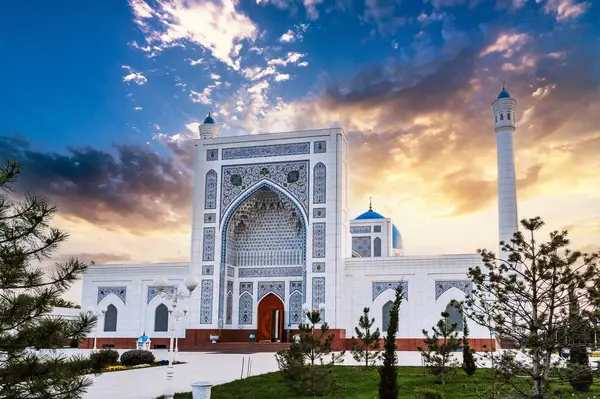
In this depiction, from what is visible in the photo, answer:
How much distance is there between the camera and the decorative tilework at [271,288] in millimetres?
22062

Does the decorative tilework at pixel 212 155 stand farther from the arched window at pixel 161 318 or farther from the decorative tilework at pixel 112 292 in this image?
the decorative tilework at pixel 112 292

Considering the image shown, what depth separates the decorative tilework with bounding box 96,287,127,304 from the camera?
22.7 metres

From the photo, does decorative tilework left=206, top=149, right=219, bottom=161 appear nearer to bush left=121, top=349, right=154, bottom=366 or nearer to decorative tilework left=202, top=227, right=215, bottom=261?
decorative tilework left=202, top=227, right=215, bottom=261

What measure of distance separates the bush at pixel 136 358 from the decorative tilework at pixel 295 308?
8164mm

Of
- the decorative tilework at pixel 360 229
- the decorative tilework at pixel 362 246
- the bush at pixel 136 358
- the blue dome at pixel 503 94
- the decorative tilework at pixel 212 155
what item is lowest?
the bush at pixel 136 358

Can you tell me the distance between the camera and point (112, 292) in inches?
901

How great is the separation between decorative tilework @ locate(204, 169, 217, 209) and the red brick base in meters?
4.43

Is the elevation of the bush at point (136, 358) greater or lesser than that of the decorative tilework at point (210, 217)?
lesser

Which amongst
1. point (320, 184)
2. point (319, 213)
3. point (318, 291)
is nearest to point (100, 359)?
point (318, 291)

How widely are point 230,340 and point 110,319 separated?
468cm

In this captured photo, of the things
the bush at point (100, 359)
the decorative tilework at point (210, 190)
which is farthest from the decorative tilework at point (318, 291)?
the bush at point (100, 359)

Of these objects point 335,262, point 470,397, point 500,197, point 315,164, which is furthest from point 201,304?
point 470,397

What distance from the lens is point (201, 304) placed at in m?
21.3

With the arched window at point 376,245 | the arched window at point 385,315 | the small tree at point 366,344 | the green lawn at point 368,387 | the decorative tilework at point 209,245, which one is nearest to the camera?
the green lawn at point 368,387
